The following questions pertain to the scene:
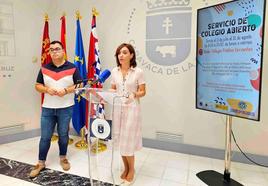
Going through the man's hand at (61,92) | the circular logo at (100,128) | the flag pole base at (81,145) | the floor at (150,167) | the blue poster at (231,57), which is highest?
the blue poster at (231,57)

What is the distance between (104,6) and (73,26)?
0.67 meters

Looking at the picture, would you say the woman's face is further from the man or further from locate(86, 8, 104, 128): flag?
locate(86, 8, 104, 128): flag

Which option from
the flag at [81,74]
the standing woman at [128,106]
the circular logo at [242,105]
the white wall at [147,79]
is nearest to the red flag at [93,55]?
the flag at [81,74]

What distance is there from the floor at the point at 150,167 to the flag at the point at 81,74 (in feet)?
1.32

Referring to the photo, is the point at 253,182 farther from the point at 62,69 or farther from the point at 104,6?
the point at 104,6

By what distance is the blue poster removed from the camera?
72.5 inches

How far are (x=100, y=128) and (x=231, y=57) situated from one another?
136cm

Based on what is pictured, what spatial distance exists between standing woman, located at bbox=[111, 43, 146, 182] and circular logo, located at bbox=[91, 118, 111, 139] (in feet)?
1.60

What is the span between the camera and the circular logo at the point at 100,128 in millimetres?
1545

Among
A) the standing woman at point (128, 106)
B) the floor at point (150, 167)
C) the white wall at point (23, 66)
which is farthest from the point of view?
the white wall at point (23, 66)

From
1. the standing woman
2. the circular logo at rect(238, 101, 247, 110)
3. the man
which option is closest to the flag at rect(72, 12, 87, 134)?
the man

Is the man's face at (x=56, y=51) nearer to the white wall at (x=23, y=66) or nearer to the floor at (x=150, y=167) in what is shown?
the floor at (x=150, y=167)

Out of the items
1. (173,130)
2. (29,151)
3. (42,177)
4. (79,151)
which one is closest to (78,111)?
(79,151)

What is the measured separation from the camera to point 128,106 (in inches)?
82.1
